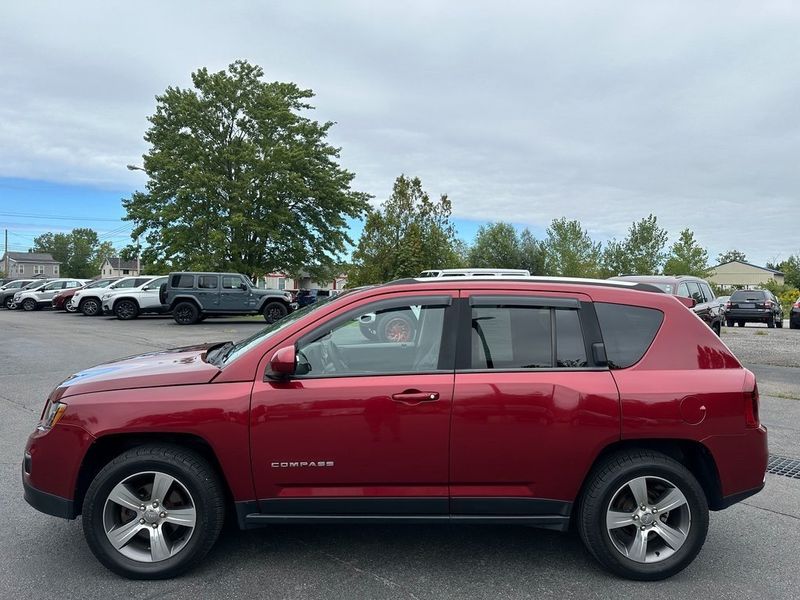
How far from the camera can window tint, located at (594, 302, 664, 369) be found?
136 inches

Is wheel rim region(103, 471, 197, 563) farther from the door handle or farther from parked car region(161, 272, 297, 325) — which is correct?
parked car region(161, 272, 297, 325)

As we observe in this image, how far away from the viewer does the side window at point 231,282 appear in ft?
73.5

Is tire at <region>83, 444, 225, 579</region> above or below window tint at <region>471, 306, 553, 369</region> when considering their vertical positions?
below

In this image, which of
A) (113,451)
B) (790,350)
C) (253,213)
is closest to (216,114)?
(253,213)

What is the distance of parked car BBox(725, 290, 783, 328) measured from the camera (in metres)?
23.4

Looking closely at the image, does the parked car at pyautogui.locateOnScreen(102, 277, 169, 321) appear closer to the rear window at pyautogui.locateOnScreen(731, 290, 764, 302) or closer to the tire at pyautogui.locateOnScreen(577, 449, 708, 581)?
the tire at pyautogui.locateOnScreen(577, 449, 708, 581)

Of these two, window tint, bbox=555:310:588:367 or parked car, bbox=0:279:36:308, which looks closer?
window tint, bbox=555:310:588:367

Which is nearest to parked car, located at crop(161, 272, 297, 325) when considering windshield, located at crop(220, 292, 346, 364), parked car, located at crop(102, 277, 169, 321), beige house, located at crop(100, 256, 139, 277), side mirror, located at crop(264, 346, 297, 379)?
parked car, located at crop(102, 277, 169, 321)

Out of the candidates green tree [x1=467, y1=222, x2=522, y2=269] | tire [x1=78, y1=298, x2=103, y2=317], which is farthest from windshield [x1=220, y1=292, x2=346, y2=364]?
green tree [x1=467, y1=222, x2=522, y2=269]

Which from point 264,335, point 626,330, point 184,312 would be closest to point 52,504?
point 264,335

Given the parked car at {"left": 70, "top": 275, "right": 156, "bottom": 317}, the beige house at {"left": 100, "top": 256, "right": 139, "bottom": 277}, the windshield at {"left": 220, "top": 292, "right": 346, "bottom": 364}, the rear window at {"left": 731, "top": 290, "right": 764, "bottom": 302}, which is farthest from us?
the beige house at {"left": 100, "top": 256, "right": 139, "bottom": 277}

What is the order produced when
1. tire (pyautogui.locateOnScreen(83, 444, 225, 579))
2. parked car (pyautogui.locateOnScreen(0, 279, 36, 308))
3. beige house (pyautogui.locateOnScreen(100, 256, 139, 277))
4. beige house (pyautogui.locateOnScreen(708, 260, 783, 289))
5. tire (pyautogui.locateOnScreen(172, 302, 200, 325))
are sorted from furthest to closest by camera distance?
beige house (pyautogui.locateOnScreen(100, 256, 139, 277)), beige house (pyautogui.locateOnScreen(708, 260, 783, 289)), parked car (pyautogui.locateOnScreen(0, 279, 36, 308)), tire (pyautogui.locateOnScreen(172, 302, 200, 325)), tire (pyautogui.locateOnScreen(83, 444, 225, 579))

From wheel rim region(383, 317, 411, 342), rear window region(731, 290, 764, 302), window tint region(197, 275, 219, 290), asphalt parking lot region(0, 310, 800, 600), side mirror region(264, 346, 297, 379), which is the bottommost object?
asphalt parking lot region(0, 310, 800, 600)

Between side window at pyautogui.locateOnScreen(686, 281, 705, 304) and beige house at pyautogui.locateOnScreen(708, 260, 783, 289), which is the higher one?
beige house at pyautogui.locateOnScreen(708, 260, 783, 289)
